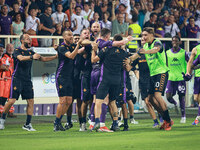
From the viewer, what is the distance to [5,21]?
17.4 m

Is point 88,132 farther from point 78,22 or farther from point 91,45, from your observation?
point 78,22

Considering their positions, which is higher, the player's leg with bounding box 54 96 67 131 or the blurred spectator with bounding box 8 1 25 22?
the blurred spectator with bounding box 8 1 25 22

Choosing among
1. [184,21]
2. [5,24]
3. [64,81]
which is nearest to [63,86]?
[64,81]

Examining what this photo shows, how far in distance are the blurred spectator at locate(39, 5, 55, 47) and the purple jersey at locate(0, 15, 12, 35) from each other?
136 centimetres

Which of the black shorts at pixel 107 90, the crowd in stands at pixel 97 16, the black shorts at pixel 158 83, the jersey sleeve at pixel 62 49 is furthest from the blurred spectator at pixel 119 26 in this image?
the black shorts at pixel 107 90

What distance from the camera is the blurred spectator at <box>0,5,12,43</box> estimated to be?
17.3 metres

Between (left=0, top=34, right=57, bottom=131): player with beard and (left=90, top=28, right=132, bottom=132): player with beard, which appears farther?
(left=0, top=34, right=57, bottom=131): player with beard

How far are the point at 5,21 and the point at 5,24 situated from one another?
0.17 meters

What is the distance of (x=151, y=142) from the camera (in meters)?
9.05

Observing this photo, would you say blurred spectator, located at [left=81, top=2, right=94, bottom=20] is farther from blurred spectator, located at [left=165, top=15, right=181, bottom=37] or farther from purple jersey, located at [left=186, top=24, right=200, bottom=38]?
purple jersey, located at [left=186, top=24, right=200, bottom=38]

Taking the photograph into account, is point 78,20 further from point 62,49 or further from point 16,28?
point 62,49

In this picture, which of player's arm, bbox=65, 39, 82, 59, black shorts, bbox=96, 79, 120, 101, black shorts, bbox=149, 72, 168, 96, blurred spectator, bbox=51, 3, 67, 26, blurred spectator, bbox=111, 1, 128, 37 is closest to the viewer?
player's arm, bbox=65, 39, 82, 59

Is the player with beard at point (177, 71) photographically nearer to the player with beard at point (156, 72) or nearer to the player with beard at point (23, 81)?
the player with beard at point (156, 72)

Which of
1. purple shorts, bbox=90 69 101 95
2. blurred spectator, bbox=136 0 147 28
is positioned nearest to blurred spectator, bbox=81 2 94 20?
blurred spectator, bbox=136 0 147 28
